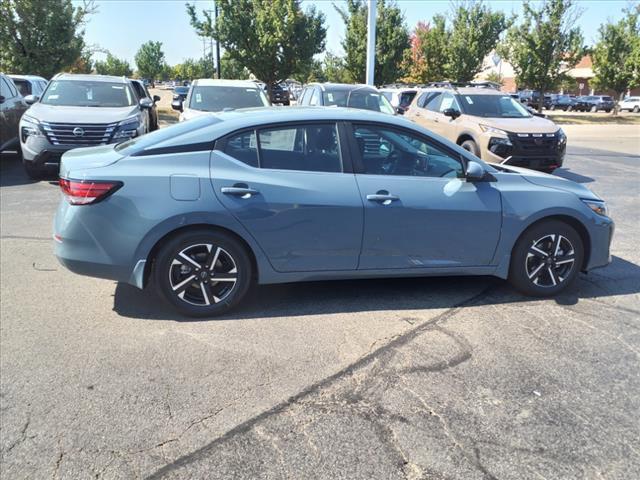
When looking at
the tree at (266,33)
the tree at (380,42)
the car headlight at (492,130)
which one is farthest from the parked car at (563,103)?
the car headlight at (492,130)

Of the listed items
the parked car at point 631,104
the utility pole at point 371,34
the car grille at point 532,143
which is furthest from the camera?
the parked car at point 631,104

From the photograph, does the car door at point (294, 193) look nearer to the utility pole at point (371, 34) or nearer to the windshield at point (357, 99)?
the windshield at point (357, 99)

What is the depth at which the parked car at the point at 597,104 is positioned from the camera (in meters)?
50.8

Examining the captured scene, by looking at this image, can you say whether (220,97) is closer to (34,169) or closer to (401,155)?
(34,169)

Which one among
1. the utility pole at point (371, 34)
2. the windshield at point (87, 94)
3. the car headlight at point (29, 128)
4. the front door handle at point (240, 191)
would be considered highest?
the utility pole at point (371, 34)

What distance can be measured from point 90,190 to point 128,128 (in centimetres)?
601

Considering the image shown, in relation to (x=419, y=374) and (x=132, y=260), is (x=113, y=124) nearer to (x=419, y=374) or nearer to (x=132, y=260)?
(x=132, y=260)

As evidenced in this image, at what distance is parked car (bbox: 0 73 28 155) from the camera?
1130 centimetres

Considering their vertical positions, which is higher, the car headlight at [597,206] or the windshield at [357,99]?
the windshield at [357,99]

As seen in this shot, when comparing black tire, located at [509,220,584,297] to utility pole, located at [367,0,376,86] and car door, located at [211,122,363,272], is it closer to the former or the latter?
car door, located at [211,122,363,272]

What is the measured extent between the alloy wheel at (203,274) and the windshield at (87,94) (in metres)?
7.42

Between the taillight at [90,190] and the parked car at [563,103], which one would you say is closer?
the taillight at [90,190]

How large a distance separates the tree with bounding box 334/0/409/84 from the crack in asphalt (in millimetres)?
25496

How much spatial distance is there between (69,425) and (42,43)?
2307cm
